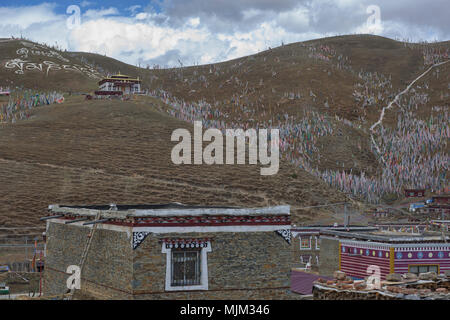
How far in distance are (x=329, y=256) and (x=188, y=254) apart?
46.4 feet

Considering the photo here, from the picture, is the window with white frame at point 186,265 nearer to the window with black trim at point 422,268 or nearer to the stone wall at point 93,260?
the stone wall at point 93,260

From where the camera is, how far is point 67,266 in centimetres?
2411

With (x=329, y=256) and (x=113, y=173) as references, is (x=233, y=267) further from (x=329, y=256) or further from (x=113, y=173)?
(x=113, y=173)

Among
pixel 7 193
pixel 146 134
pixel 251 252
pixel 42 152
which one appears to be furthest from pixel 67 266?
pixel 146 134

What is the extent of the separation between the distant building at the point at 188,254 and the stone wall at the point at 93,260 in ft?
0.12

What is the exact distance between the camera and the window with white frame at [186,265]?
19.8m

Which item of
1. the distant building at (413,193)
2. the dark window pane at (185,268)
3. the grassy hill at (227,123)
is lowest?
the dark window pane at (185,268)

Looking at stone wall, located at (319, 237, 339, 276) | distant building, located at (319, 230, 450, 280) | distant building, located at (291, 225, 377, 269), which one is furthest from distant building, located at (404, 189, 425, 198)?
distant building, located at (319, 230, 450, 280)

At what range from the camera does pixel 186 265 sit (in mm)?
20141

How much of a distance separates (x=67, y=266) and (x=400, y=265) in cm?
1504

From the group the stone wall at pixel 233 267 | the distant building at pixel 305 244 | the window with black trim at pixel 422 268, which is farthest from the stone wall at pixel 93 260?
the distant building at pixel 305 244

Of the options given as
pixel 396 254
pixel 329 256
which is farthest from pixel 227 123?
pixel 396 254

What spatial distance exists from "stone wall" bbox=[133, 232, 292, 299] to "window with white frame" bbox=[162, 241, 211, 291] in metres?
0.17

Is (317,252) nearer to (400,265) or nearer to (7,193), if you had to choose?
(400,265)
